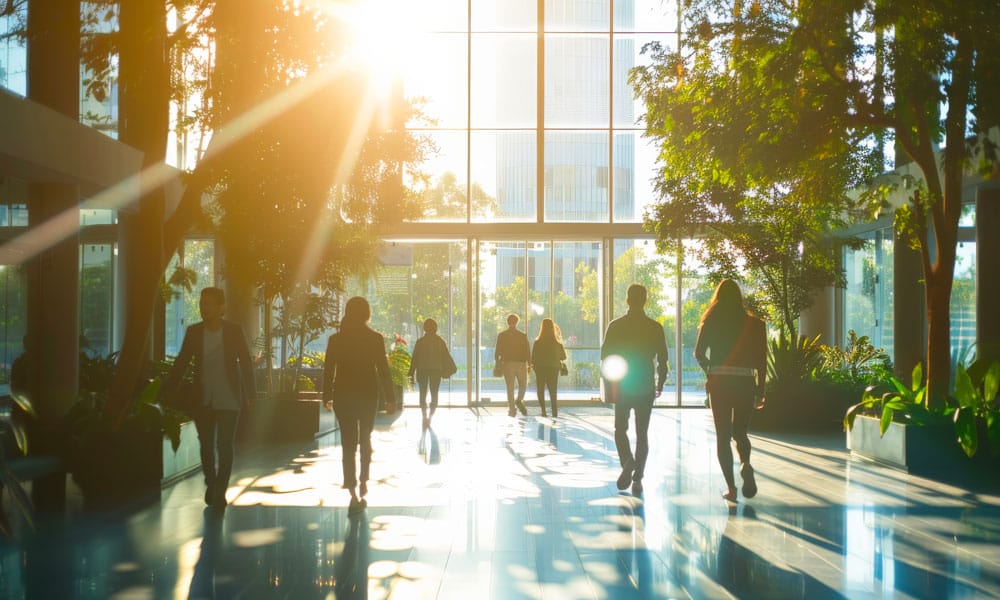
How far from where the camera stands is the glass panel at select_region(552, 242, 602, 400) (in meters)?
21.1

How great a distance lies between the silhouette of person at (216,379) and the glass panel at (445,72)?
14152 mm

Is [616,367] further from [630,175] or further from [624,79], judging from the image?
[624,79]

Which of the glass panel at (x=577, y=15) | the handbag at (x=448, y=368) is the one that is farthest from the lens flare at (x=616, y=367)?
the glass panel at (x=577, y=15)

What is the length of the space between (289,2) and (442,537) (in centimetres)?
509

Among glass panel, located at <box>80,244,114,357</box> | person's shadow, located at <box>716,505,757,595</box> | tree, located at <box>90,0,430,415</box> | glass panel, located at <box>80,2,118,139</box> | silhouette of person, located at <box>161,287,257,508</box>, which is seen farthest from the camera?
glass panel, located at <box>80,244,114,357</box>

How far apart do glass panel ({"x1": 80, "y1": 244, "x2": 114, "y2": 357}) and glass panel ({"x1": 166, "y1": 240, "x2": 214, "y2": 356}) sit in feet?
8.83

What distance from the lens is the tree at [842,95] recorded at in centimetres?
873

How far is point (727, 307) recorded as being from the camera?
321 inches

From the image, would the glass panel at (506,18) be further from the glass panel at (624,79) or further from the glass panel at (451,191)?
the glass panel at (451,191)

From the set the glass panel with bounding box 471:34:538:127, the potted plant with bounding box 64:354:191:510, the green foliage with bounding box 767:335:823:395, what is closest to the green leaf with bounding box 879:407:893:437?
the green foliage with bounding box 767:335:823:395

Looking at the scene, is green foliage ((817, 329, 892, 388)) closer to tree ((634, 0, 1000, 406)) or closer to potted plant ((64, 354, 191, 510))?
tree ((634, 0, 1000, 406))

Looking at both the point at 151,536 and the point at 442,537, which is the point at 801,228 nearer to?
the point at 442,537

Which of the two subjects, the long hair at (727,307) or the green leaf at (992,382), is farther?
the green leaf at (992,382)

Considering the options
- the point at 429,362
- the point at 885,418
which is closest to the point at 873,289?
the point at 429,362
